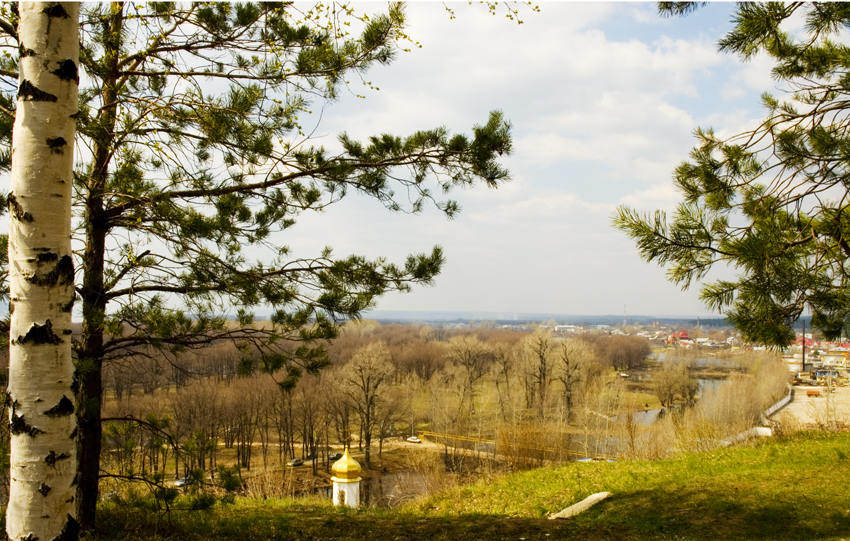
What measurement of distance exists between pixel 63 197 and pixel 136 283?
2620 mm

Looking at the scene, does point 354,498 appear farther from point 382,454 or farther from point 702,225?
point 382,454

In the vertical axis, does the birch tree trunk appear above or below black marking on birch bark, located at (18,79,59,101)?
below

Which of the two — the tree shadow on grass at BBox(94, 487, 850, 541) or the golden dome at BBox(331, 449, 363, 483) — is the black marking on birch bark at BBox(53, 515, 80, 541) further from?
the golden dome at BBox(331, 449, 363, 483)

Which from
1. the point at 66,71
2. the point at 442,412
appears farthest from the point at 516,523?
the point at 442,412

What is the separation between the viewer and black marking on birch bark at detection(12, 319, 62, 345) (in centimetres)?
208

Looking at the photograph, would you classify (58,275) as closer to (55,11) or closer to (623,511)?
(55,11)

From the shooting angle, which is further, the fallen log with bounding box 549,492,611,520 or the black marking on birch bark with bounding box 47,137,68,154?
the fallen log with bounding box 549,492,611,520

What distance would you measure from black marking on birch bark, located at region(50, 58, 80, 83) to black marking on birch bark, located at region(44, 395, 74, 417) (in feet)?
4.49

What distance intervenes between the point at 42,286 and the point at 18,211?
1.06 feet

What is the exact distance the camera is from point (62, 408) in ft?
6.98

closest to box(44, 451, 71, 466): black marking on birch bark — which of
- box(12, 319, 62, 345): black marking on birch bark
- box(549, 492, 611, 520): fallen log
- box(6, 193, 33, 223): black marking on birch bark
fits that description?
box(12, 319, 62, 345): black marking on birch bark

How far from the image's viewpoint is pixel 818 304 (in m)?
3.54

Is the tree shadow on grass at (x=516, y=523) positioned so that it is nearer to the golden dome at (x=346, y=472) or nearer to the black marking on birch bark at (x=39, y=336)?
the black marking on birch bark at (x=39, y=336)

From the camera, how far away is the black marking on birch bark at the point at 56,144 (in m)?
2.16
